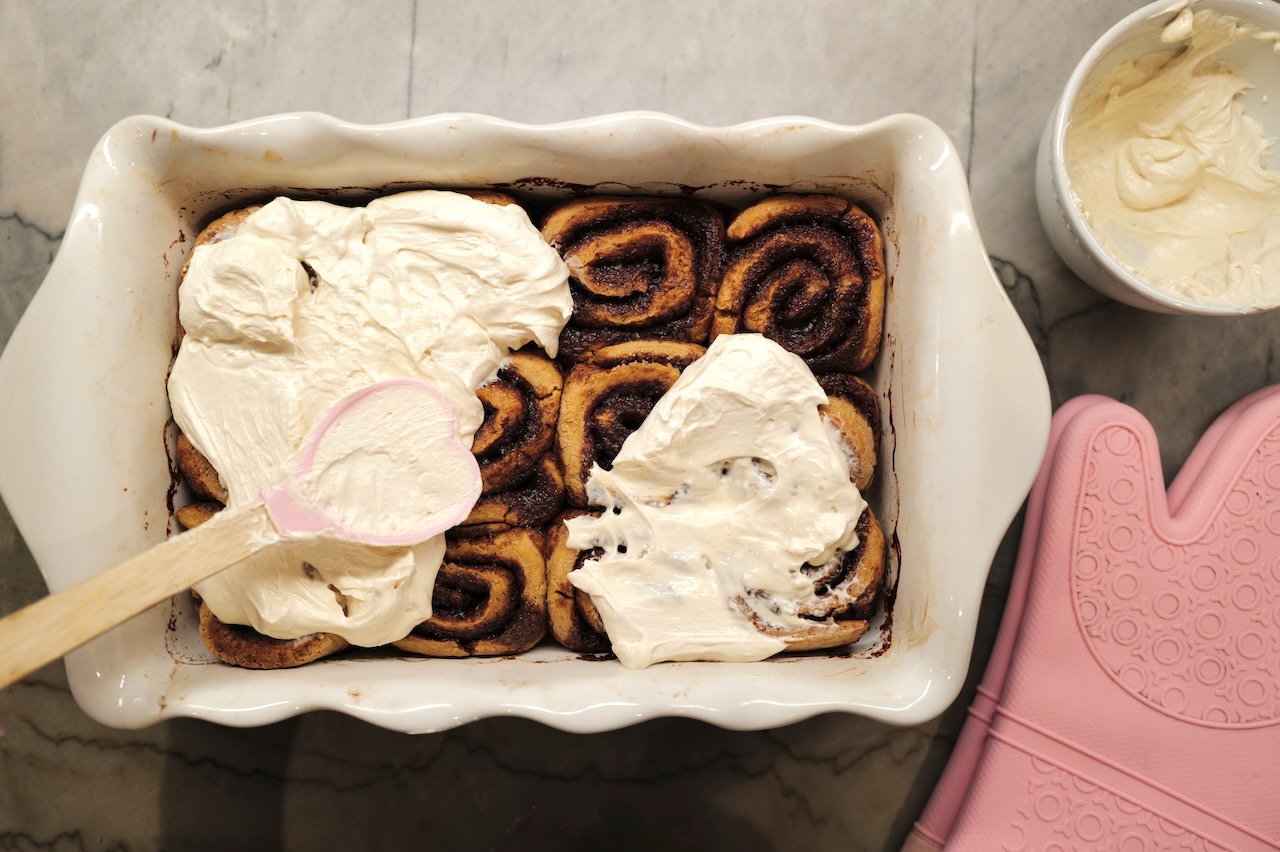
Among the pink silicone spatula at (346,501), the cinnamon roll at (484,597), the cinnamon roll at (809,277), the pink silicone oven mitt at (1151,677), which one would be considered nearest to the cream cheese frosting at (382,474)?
the pink silicone spatula at (346,501)

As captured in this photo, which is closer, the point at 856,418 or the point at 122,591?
the point at 122,591

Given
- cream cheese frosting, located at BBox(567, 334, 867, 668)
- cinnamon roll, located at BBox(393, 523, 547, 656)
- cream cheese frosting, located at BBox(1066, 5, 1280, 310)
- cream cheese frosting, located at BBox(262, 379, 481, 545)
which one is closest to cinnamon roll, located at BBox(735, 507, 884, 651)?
cream cheese frosting, located at BBox(567, 334, 867, 668)

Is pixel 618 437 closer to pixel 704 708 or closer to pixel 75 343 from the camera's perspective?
pixel 704 708

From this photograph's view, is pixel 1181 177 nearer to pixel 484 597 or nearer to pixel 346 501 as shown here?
pixel 484 597

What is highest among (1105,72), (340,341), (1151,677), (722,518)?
(1105,72)

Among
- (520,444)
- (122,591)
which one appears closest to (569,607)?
(520,444)

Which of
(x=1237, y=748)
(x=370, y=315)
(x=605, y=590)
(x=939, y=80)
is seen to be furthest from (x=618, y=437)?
(x=1237, y=748)
